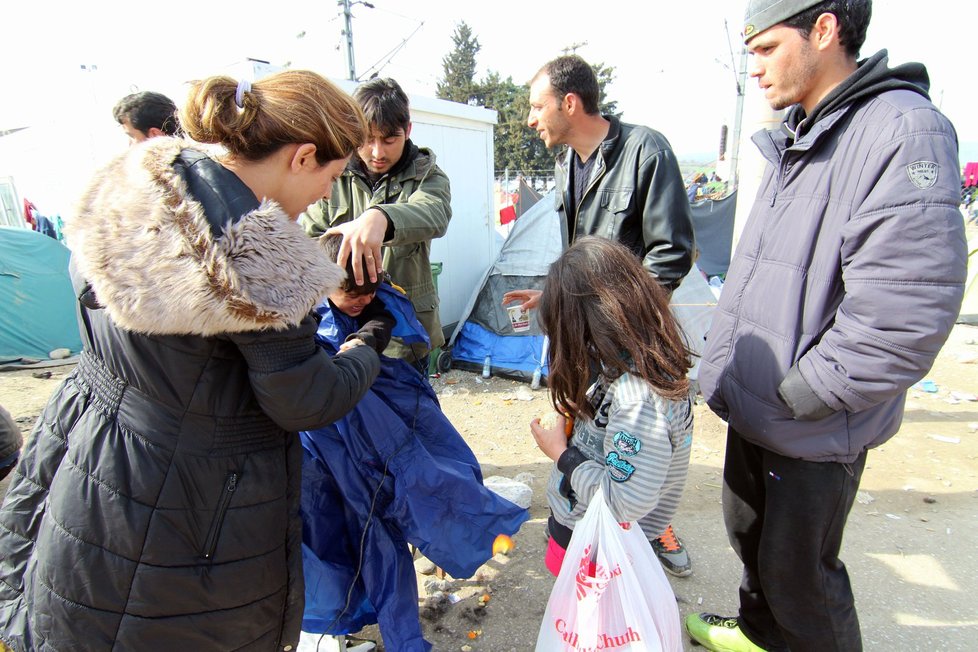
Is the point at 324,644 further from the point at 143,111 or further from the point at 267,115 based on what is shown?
the point at 143,111

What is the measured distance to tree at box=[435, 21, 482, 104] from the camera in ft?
154

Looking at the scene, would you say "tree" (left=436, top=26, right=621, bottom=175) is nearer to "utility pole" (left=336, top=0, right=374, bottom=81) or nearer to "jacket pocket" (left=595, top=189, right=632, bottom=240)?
"utility pole" (left=336, top=0, right=374, bottom=81)

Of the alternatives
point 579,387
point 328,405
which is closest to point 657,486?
point 579,387

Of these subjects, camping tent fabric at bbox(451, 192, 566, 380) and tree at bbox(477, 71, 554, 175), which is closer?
camping tent fabric at bbox(451, 192, 566, 380)

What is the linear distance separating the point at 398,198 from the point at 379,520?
132 cm

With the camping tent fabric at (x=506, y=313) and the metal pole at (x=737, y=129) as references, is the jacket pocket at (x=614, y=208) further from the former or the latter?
the metal pole at (x=737, y=129)

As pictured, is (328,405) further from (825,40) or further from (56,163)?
(56,163)

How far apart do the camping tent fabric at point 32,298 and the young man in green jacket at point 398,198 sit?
5.81m

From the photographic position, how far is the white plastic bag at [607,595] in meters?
1.42

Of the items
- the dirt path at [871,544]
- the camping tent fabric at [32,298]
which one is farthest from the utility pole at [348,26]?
the dirt path at [871,544]

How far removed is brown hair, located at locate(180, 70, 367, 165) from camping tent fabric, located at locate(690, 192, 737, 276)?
387 inches

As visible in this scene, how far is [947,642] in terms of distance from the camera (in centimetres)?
224

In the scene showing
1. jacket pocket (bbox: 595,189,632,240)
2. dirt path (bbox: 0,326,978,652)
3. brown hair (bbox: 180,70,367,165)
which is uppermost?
brown hair (bbox: 180,70,367,165)

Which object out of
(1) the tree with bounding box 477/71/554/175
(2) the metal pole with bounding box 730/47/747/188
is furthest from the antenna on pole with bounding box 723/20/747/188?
(1) the tree with bounding box 477/71/554/175
